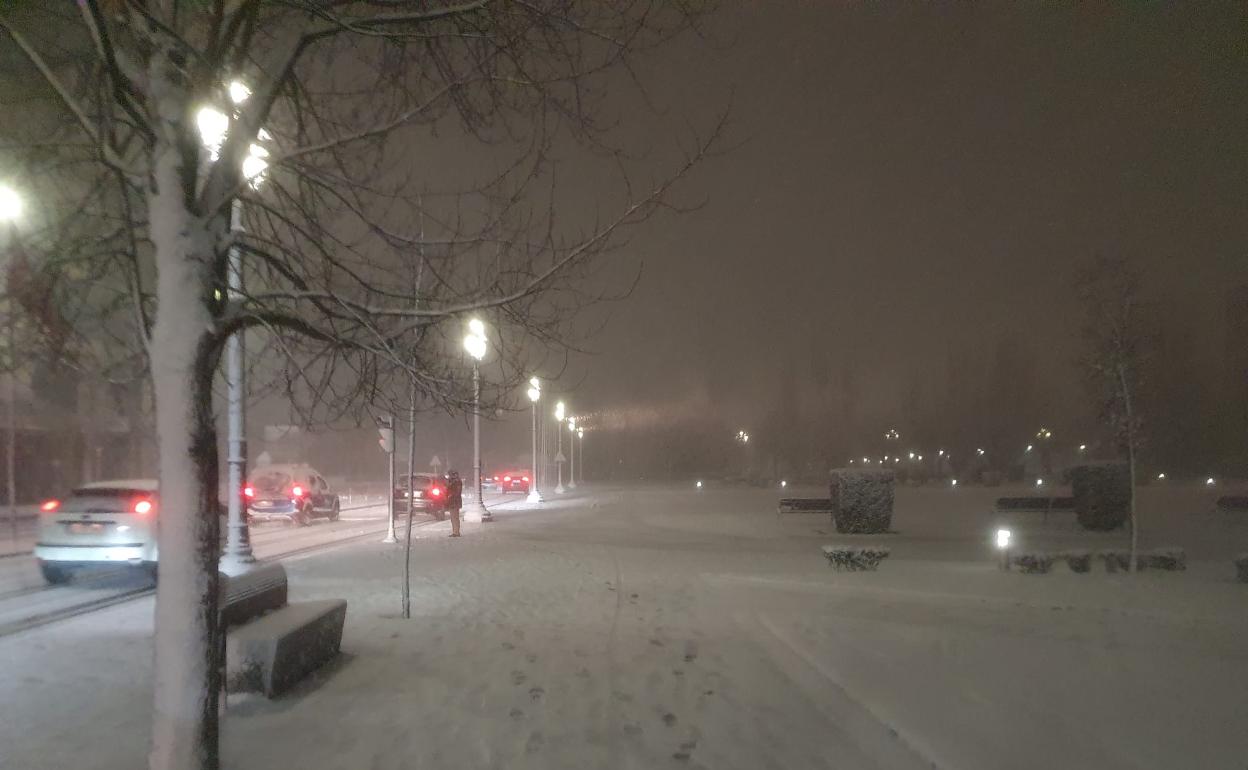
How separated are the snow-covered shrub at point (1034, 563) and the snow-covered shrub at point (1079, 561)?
23.7 inches

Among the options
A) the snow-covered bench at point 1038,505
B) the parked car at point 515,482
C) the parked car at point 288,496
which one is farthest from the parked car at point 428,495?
the parked car at point 515,482

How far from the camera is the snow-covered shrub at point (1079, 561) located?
54.4 feet

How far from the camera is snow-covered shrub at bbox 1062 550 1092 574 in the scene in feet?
54.4

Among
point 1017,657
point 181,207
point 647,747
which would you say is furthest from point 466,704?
point 1017,657

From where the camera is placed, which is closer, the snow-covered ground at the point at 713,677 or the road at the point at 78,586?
the snow-covered ground at the point at 713,677

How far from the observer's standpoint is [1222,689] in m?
8.03

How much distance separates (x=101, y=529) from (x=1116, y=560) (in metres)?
16.5

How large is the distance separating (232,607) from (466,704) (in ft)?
6.92

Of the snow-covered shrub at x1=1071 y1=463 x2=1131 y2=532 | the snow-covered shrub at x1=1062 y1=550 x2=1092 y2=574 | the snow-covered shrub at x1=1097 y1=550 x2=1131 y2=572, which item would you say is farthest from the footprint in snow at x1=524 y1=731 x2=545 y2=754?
the snow-covered shrub at x1=1071 y1=463 x2=1131 y2=532

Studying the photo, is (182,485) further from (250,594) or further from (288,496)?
(288,496)

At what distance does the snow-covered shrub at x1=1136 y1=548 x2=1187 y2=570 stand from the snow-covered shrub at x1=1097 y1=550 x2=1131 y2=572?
0.75 feet

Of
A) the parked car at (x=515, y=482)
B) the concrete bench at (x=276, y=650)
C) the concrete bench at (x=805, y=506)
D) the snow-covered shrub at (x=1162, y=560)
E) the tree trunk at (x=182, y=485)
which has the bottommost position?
the parked car at (x=515, y=482)

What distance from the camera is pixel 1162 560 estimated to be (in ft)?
56.0

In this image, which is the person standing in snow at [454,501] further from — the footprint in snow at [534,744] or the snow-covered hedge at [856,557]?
the footprint in snow at [534,744]
